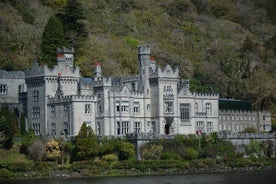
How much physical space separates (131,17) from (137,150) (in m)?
65.7

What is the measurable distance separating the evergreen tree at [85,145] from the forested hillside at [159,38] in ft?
82.9

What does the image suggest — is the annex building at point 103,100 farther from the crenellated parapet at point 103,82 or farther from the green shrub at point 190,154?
the green shrub at point 190,154

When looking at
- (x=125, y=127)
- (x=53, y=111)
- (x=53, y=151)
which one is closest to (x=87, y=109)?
(x=53, y=111)

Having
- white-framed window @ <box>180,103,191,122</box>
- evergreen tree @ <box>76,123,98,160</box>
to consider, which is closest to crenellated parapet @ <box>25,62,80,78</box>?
evergreen tree @ <box>76,123,98,160</box>

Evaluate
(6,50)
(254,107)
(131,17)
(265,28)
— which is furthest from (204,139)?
(265,28)

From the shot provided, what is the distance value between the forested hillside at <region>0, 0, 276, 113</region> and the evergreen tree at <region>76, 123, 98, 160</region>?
25274mm

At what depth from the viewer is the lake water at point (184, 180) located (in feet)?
273

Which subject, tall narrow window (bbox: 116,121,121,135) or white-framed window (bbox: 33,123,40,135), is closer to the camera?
tall narrow window (bbox: 116,121,121,135)

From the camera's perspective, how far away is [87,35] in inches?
5453

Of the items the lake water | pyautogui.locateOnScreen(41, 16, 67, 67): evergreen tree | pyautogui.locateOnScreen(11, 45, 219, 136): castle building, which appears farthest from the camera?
pyautogui.locateOnScreen(41, 16, 67, 67): evergreen tree

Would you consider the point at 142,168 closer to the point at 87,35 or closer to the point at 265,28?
the point at 87,35

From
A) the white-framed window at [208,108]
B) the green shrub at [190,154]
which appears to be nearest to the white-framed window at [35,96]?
the green shrub at [190,154]

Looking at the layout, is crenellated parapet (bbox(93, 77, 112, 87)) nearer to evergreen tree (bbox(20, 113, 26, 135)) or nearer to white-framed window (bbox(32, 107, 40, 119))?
white-framed window (bbox(32, 107, 40, 119))

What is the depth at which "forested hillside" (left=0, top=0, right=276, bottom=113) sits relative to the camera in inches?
5138
